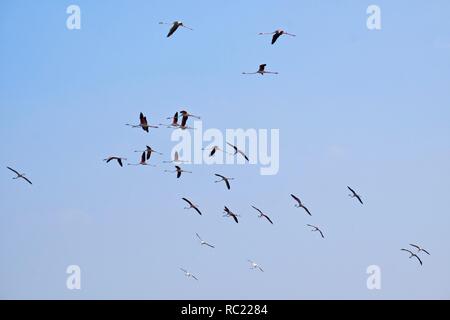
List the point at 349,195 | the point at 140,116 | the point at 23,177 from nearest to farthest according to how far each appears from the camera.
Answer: the point at 140,116 → the point at 23,177 → the point at 349,195
